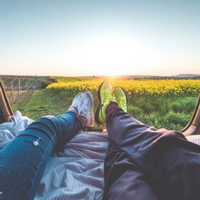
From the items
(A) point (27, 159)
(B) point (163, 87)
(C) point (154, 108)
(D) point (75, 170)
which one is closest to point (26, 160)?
(A) point (27, 159)

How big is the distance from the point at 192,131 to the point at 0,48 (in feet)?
5.81

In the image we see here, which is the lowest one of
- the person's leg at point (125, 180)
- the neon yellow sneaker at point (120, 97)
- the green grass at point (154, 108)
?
the green grass at point (154, 108)

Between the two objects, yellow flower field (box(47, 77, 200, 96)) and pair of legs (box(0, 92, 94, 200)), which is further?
yellow flower field (box(47, 77, 200, 96))

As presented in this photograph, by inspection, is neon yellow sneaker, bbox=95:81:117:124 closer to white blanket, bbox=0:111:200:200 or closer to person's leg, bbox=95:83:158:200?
white blanket, bbox=0:111:200:200

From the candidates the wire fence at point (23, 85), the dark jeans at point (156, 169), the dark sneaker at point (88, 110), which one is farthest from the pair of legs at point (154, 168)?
the wire fence at point (23, 85)

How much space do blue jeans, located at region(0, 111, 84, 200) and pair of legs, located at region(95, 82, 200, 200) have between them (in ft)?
0.59

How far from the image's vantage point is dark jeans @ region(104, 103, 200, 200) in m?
0.33

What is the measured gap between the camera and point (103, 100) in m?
1.37

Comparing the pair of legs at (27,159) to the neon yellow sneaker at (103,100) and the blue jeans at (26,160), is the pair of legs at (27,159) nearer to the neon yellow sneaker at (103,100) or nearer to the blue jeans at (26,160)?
the blue jeans at (26,160)

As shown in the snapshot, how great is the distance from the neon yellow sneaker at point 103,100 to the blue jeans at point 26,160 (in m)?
0.64

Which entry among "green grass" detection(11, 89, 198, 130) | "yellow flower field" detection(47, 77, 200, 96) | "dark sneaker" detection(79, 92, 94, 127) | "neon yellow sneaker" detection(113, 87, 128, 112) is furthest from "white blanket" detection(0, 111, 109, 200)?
"yellow flower field" detection(47, 77, 200, 96)

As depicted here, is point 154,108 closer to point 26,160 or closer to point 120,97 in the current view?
point 120,97

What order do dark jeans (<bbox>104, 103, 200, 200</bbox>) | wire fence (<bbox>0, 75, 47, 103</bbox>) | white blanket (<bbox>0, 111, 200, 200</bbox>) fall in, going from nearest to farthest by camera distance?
dark jeans (<bbox>104, 103, 200, 200</bbox>) < white blanket (<bbox>0, 111, 200, 200</bbox>) < wire fence (<bbox>0, 75, 47, 103</bbox>)

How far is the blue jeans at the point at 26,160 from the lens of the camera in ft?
1.23
